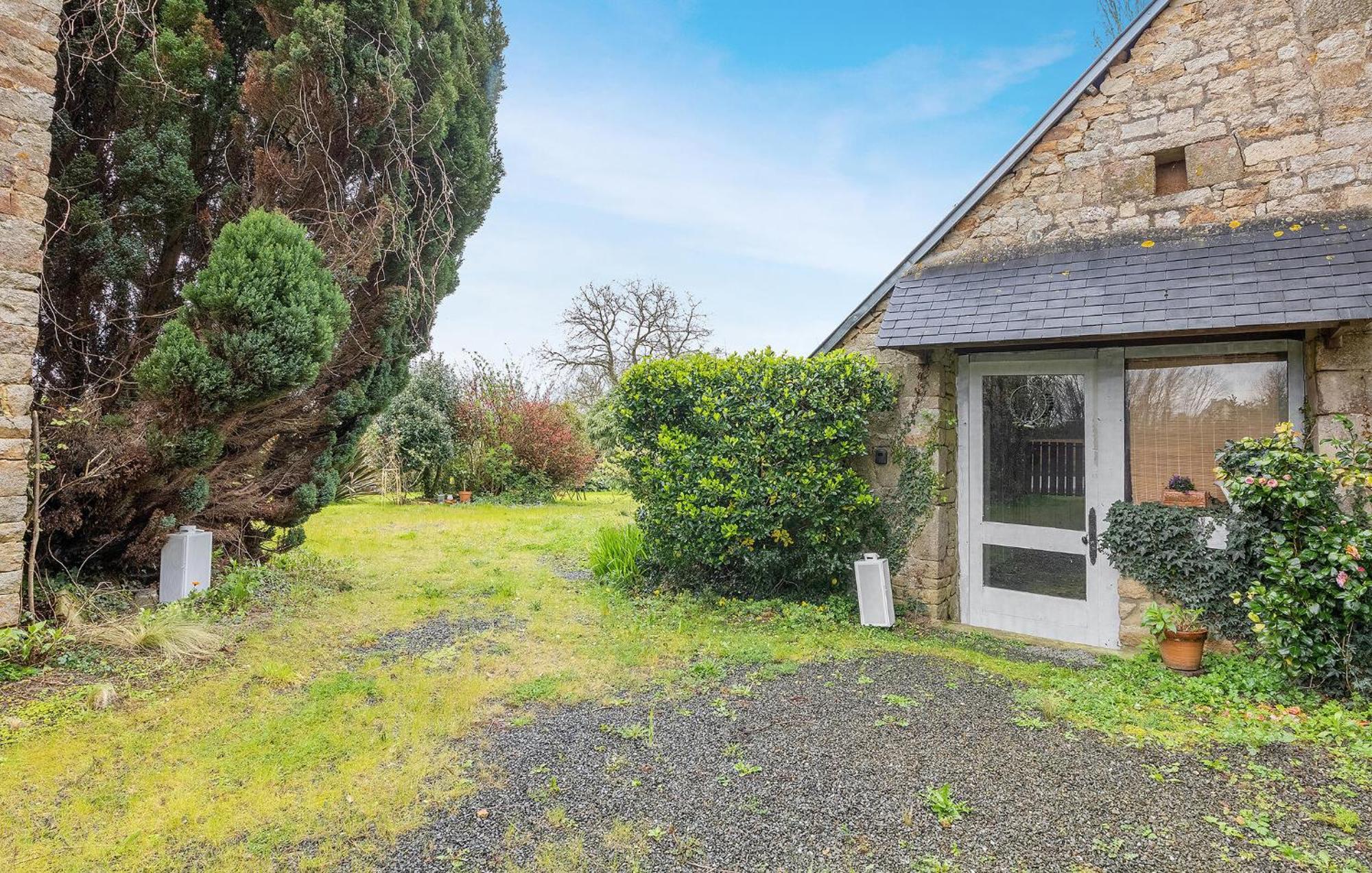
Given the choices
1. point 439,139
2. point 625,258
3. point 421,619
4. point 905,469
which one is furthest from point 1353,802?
point 625,258

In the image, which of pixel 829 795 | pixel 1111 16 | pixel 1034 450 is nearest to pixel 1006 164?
pixel 1034 450

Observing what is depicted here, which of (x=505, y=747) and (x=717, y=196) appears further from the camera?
(x=717, y=196)

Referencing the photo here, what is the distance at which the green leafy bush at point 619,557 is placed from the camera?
698 centimetres

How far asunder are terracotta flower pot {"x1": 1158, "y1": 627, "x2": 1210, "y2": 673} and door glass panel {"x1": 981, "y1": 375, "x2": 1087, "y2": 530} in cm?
104

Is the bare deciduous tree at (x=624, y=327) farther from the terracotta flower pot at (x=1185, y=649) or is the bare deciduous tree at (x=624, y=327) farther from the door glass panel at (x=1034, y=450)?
the terracotta flower pot at (x=1185, y=649)

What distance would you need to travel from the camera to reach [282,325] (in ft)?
15.1

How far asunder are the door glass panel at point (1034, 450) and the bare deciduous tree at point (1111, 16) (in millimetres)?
10758

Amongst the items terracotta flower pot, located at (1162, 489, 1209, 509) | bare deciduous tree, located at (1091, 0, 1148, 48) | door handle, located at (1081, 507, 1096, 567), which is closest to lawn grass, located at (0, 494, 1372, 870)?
door handle, located at (1081, 507, 1096, 567)

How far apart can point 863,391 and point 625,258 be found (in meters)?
20.0

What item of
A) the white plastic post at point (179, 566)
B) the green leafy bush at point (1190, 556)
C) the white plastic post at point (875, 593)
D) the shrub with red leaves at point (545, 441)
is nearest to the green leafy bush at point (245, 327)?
the white plastic post at point (179, 566)

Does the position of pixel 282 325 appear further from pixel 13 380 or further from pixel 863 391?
pixel 863 391

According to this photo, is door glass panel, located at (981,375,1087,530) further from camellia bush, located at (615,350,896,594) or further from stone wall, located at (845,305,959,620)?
camellia bush, located at (615,350,896,594)

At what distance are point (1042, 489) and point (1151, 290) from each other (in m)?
1.75

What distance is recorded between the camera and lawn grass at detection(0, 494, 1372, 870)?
2.53 m
